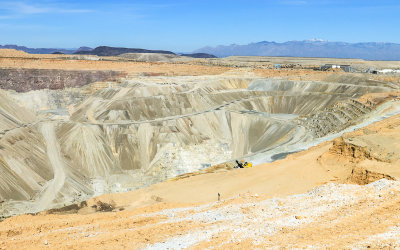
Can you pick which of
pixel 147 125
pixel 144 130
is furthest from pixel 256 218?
pixel 147 125

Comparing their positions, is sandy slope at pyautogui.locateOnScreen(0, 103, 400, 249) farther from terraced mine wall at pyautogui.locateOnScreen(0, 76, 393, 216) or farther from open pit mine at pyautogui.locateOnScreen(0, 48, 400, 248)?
terraced mine wall at pyautogui.locateOnScreen(0, 76, 393, 216)

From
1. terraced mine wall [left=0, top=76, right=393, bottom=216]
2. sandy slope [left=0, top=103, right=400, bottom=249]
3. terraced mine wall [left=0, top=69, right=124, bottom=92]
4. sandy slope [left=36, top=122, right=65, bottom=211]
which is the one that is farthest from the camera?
terraced mine wall [left=0, top=69, right=124, bottom=92]

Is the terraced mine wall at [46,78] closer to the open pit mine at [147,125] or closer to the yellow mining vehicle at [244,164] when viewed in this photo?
the open pit mine at [147,125]

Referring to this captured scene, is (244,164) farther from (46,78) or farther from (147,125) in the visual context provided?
(46,78)

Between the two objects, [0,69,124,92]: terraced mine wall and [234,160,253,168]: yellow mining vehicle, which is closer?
[234,160,253,168]: yellow mining vehicle

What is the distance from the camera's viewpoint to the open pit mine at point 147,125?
33.6 meters

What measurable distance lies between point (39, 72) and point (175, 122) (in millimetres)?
37018

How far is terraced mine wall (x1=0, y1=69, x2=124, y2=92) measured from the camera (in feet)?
209

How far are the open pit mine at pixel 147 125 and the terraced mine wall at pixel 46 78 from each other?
19cm

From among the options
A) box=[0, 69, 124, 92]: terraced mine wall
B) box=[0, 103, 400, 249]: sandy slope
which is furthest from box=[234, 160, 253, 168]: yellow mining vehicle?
box=[0, 69, 124, 92]: terraced mine wall

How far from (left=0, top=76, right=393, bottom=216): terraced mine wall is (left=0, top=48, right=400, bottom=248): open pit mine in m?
0.14

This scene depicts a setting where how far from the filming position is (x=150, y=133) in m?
44.7

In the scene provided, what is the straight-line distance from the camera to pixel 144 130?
44812 millimetres

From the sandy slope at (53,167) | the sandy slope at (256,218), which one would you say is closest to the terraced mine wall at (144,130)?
the sandy slope at (53,167)
